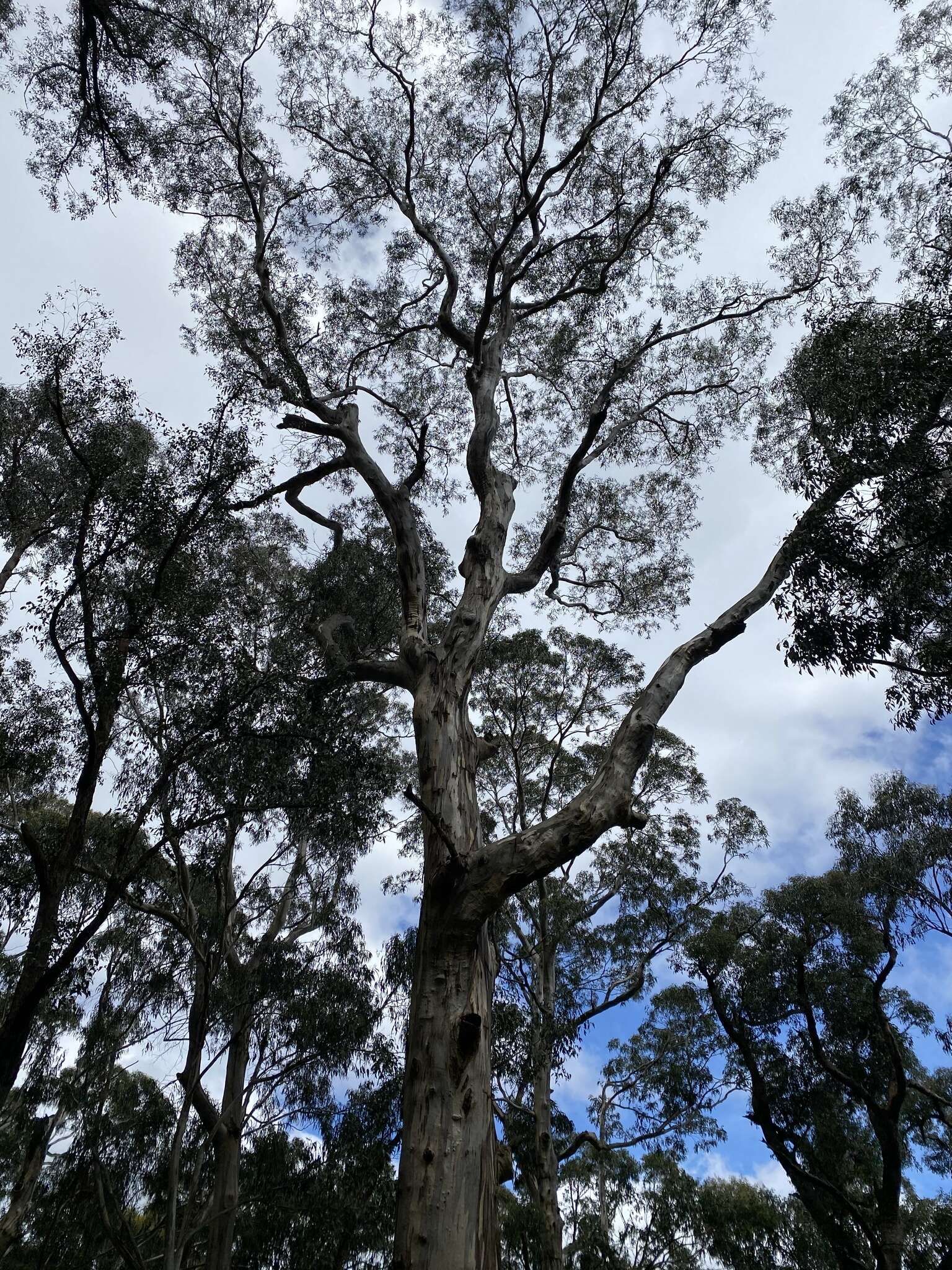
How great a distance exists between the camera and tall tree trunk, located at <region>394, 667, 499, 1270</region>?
3357 mm

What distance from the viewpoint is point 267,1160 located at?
1014 cm

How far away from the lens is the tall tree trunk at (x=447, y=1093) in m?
3.36

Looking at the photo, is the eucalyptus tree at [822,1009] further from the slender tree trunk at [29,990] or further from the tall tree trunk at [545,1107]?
the slender tree trunk at [29,990]

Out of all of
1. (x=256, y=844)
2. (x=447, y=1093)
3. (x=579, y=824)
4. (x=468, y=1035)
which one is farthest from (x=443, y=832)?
(x=256, y=844)

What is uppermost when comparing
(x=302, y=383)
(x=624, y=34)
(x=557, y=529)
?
(x=624, y=34)

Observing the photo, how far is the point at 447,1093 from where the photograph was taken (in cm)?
368

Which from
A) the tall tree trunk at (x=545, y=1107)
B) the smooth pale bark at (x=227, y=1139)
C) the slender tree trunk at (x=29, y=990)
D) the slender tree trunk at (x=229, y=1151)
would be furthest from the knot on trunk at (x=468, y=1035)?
the tall tree trunk at (x=545, y=1107)

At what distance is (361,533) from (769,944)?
27.2 ft

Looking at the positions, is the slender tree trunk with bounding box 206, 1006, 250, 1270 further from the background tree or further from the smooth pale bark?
the background tree

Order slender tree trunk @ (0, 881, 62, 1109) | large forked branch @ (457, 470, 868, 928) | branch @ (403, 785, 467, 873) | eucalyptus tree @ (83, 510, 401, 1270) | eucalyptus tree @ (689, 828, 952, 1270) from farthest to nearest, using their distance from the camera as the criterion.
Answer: eucalyptus tree @ (689, 828, 952, 1270)
eucalyptus tree @ (83, 510, 401, 1270)
slender tree trunk @ (0, 881, 62, 1109)
large forked branch @ (457, 470, 868, 928)
branch @ (403, 785, 467, 873)

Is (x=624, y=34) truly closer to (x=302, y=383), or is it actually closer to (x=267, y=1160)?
(x=302, y=383)

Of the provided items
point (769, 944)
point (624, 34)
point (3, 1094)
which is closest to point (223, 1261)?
point (3, 1094)

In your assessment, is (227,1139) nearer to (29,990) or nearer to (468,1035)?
(29,990)

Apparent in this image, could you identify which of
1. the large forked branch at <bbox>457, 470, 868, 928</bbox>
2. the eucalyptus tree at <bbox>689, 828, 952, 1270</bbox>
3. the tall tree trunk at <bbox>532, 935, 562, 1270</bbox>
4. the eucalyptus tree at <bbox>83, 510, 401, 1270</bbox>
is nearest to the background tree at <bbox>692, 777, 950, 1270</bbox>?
the eucalyptus tree at <bbox>689, 828, 952, 1270</bbox>
